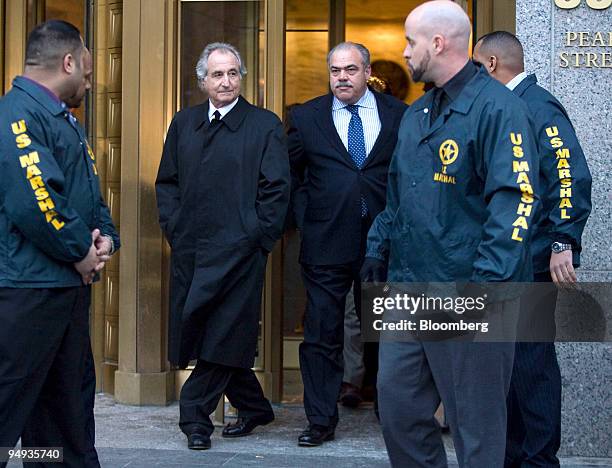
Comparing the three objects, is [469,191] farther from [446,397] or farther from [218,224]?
[218,224]

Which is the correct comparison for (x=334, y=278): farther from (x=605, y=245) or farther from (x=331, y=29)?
(x=331, y=29)

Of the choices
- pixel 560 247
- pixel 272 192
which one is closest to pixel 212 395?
pixel 272 192

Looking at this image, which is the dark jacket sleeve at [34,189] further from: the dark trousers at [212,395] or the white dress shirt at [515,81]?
the white dress shirt at [515,81]

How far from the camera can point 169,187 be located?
6.53 meters

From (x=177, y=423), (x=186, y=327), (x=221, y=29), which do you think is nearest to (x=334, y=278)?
(x=186, y=327)

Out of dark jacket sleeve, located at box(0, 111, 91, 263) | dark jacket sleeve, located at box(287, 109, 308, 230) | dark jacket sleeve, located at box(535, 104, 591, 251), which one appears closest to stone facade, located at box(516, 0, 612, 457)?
dark jacket sleeve, located at box(535, 104, 591, 251)

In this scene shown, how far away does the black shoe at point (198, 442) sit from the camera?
20.5 feet

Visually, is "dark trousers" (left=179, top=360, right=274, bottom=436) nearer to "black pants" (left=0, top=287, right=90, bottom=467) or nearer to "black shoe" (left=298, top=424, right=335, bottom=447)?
"black shoe" (left=298, top=424, right=335, bottom=447)

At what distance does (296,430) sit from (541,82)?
91.9 inches

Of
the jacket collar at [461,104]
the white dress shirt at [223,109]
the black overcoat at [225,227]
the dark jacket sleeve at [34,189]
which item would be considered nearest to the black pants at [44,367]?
the dark jacket sleeve at [34,189]

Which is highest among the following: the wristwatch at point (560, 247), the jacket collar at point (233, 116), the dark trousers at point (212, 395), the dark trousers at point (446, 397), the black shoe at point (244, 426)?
the jacket collar at point (233, 116)

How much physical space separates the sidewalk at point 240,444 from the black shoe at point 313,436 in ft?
0.10

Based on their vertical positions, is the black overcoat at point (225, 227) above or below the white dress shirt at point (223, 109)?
Result: below

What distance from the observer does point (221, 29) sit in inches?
293
